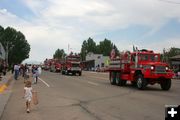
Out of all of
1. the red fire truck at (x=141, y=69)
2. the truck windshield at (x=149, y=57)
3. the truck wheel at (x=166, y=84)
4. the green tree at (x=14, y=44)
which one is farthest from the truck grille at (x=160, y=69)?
the green tree at (x=14, y=44)

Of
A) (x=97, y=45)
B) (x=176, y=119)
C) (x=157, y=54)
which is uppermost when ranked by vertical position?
(x=97, y=45)

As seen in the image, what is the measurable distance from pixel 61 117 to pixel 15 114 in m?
1.85

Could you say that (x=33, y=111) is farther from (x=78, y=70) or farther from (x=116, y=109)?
(x=78, y=70)

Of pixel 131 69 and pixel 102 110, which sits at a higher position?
pixel 131 69

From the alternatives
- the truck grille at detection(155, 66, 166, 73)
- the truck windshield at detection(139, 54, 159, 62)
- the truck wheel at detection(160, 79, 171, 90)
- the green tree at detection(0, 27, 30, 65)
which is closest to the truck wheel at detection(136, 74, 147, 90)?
the truck grille at detection(155, 66, 166, 73)

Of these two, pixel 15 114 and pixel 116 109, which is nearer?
pixel 15 114

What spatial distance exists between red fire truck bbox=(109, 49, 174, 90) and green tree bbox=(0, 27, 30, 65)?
118 meters

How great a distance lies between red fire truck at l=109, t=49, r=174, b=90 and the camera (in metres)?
22.7

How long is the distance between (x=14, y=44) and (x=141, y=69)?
4989 inches

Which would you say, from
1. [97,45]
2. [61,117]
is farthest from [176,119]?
[97,45]

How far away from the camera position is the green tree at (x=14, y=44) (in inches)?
5581

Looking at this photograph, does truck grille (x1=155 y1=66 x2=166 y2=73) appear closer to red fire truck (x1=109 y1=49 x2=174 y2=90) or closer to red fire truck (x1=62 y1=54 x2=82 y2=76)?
red fire truck (x1=109 y1=49 x2=174 y2=90)

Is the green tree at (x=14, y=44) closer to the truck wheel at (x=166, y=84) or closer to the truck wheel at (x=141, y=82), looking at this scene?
the truck wheel at (x=166, y=84)

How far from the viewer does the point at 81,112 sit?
38.8 feet
